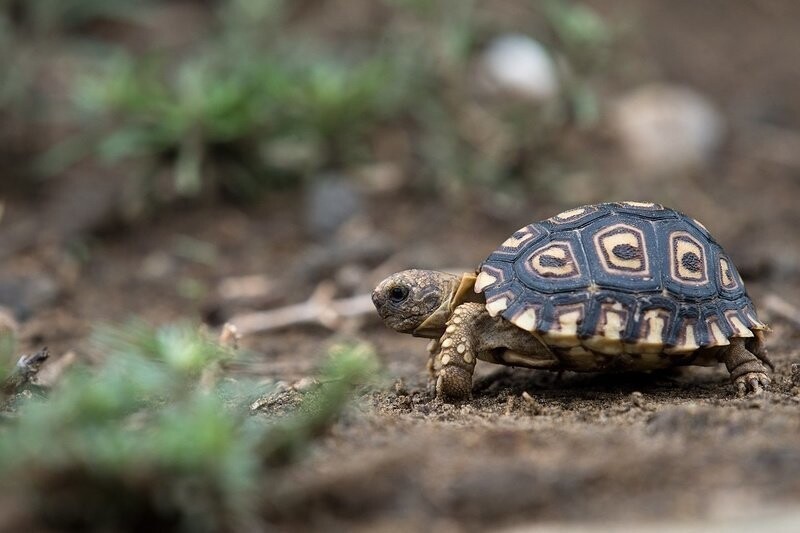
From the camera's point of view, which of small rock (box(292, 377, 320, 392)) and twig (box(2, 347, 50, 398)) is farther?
small rock (box(292, 377, 320, 392))

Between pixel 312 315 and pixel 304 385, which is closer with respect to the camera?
pixel 304 385

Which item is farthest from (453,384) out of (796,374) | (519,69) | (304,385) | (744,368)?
(519,69)

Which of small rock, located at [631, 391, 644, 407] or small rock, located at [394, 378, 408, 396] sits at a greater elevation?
small rock, located at [631, 391, 644, 407]

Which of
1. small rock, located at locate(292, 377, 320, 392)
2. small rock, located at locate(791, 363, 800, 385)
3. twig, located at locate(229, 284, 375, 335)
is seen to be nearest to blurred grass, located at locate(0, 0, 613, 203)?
twig, located at locate(229, 284, 375, 335)

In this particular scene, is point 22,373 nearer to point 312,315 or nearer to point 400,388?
point 400,388

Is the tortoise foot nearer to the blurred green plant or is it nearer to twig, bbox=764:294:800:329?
the blurred green plant

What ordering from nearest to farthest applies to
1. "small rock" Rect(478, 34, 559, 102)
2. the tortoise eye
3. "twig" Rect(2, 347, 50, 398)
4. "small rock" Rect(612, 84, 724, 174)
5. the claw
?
1. "twig" Rect(2, 347, 50, 398)
2. the claw
3. the tortoise eye
4. "small rock" Rect(478, 34, 559, 102)
5. "small rock" Rect(612, 84, 724, 174)

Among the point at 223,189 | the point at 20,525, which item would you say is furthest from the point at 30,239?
the point at 20,525
